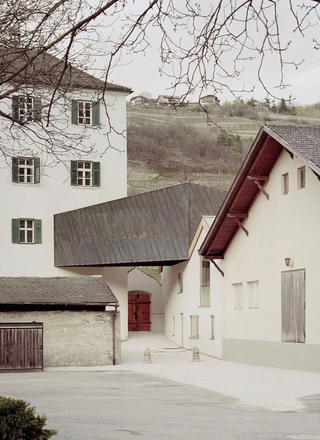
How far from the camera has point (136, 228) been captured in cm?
3744

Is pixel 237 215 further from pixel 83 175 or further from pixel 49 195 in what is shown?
pixel 83 175

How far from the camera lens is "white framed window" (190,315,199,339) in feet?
118

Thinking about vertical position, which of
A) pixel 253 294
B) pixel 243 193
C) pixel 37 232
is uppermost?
pixel 243 193

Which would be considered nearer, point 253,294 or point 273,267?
point 273,267

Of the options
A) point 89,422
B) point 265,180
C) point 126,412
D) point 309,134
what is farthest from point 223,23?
point 265,180

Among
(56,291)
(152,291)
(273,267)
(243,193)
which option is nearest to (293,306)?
(273,267)

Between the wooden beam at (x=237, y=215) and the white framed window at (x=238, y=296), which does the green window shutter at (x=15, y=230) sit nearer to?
the white framed window at (x=238, y=296)

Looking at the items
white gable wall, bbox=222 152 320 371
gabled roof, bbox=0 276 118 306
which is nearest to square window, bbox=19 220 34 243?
gabled roof, bbox=0 276 118 306

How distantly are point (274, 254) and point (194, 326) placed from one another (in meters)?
11.4

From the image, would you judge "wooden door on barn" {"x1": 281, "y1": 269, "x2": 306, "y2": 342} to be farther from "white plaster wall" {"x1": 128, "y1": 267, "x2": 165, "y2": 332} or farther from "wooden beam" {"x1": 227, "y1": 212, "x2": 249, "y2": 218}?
Answer: "white plaster wall" {"x1": 128, "y1": 267, "x2": 165, "y2": 332}

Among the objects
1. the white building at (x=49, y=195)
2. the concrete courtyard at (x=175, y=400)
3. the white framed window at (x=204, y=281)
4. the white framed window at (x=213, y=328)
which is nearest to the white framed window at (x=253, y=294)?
the concrete courtyard at (x=175, y=400)

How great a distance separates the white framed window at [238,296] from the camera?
1152 inches

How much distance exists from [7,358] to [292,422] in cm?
1741

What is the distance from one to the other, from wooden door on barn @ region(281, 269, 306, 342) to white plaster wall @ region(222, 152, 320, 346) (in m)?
0.26
